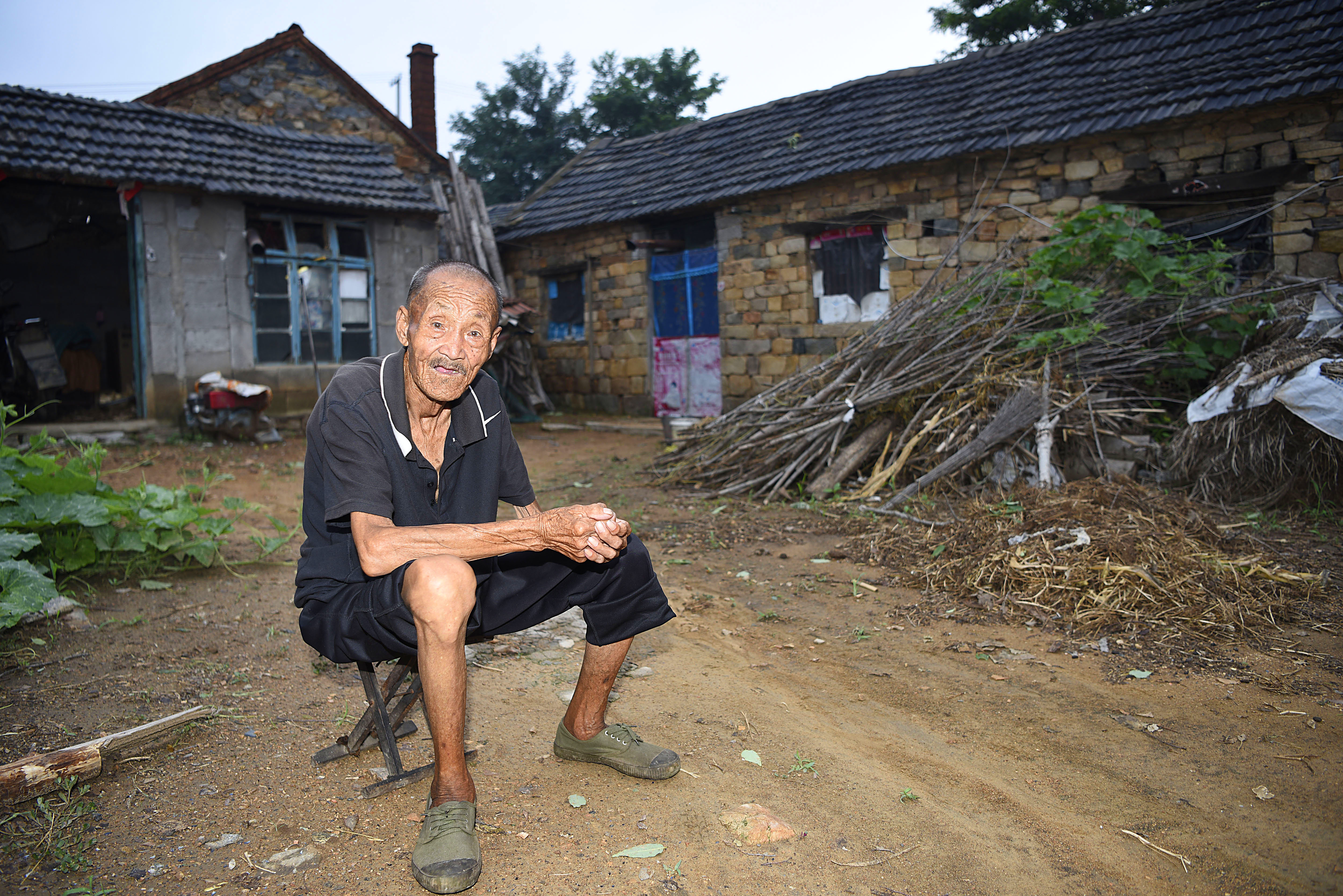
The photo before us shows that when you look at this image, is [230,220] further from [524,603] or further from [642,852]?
[642,852]

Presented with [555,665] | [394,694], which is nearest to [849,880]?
[394,694]

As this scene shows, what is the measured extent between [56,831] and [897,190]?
933cm

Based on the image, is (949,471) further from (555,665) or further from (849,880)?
(849,880)

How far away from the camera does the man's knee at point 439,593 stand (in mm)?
1975

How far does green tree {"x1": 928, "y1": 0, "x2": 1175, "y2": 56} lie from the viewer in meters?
15.9

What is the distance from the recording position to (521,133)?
1134 inches

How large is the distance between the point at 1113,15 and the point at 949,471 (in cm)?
1483

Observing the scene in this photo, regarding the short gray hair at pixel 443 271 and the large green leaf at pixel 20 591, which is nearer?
the short gray hair at pixel 443 271

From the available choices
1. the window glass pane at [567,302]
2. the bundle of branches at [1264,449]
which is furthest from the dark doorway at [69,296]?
the bundle of branches at [1264,449]

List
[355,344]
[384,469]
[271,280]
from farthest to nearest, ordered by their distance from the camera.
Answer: [355,344] → [271,280] → [384,469]

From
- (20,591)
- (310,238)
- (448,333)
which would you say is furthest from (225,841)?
(310,238)

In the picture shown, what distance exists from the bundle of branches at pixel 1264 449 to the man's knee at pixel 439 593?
203 inches

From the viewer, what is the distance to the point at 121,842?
2.07 meters

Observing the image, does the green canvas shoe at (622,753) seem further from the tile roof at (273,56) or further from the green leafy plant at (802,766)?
the tile roof at (273,56)
